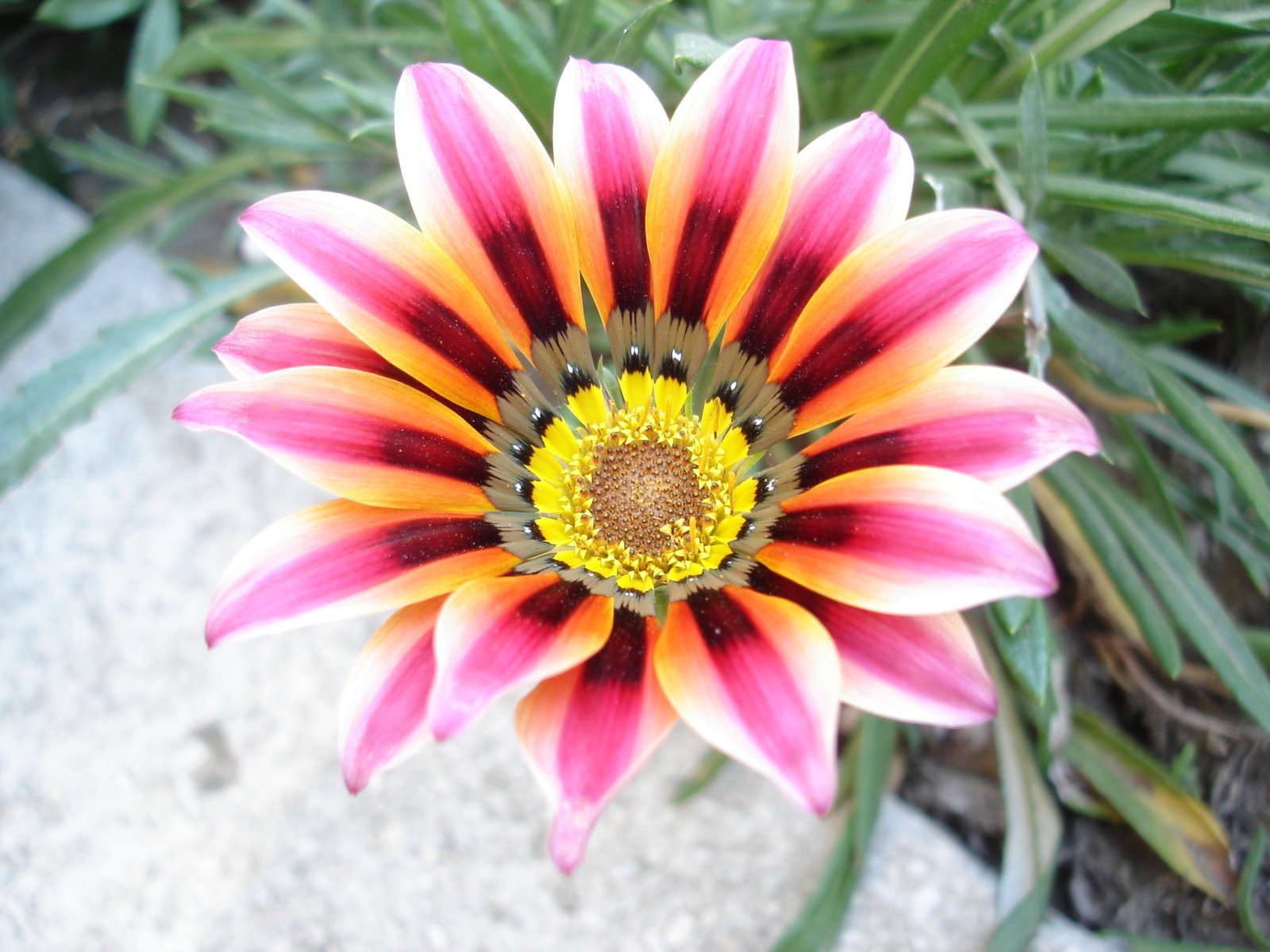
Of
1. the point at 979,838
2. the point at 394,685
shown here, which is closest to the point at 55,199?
the point at 394,685

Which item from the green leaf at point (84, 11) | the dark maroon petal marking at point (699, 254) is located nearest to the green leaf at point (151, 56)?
the green leaf at point (84, 11)

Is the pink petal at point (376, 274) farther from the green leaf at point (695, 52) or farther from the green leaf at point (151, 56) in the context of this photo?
the green leaf at point (151, 56)

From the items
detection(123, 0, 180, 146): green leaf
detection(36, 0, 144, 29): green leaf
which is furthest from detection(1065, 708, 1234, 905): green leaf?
detection(36, 0, 144, 29): green leaf

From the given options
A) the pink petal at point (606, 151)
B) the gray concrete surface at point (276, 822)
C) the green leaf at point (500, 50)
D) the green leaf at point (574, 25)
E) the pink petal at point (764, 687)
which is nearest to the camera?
the pink petal at point (764, 687)

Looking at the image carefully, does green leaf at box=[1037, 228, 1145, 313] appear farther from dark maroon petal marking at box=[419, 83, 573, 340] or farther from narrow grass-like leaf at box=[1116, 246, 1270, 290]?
dark maroon petal marking at box=[419, 83, 573, 340]

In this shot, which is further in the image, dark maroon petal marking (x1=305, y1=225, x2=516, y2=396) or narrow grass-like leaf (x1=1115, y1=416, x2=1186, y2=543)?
narrow grass-like leaf (x1=1115, y1=416, x2=1186, y2=543)

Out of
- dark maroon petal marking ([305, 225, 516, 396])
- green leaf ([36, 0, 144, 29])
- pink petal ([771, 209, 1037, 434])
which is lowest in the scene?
pink petal ([771, 209, 1037, 434])

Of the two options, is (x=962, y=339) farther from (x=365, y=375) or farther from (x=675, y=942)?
(x=675, y=942)

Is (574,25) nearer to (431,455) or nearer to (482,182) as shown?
(482,182)

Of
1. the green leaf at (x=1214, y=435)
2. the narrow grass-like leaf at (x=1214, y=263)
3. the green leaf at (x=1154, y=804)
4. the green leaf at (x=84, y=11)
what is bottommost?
the green leaf at (x=1154, y=804)
